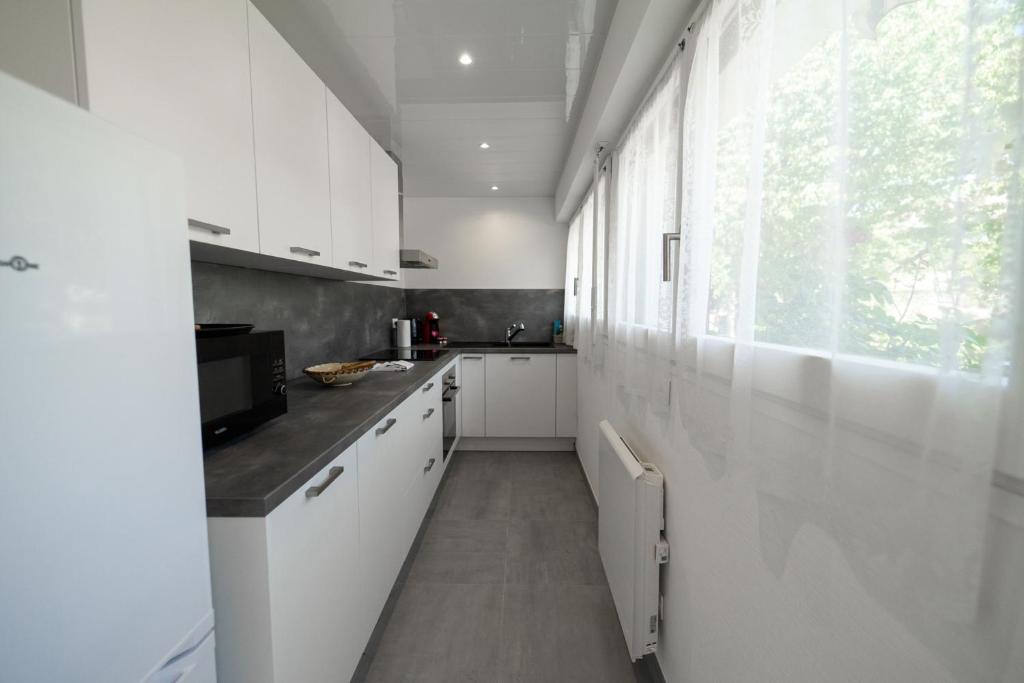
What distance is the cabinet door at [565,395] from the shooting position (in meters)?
3.49

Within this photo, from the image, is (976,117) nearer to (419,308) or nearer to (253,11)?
(253,11)

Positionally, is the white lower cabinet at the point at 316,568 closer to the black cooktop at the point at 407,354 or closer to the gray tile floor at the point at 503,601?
the gray tile floor at the point at 503,601

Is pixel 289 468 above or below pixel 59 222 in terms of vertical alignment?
below

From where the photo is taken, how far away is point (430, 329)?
3938 mm

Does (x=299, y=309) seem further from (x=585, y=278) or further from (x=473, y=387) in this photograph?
(x=585, y=278)

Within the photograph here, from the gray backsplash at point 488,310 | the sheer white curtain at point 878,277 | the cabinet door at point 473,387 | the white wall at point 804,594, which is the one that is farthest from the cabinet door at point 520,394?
the sheer white curtain at point 878,277

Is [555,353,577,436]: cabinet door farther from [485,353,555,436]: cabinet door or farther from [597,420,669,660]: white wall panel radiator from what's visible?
[597,420,669,660]: white wall panel radiator

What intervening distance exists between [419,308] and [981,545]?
407cm

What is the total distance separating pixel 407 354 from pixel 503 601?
6.36 ft

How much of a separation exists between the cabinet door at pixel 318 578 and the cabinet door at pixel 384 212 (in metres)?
1.51

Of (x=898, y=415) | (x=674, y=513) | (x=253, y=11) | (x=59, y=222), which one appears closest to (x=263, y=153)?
(x=253, y=11)

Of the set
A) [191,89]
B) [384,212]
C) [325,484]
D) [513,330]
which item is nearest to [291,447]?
[325,484]

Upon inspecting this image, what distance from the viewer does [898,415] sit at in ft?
1.61

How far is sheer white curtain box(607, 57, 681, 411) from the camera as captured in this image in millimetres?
1219
